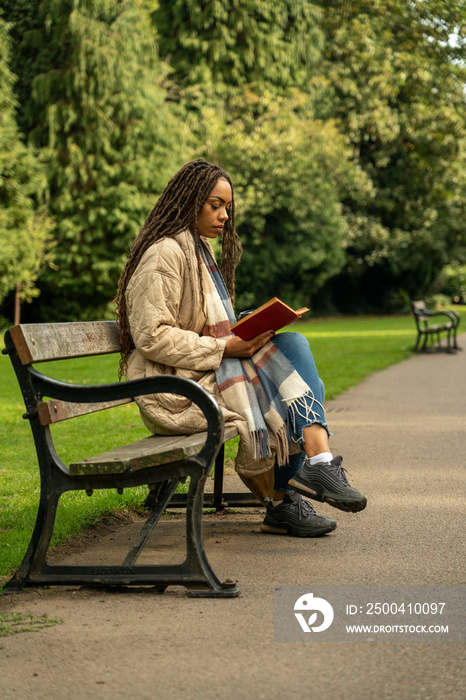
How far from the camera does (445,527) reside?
14.7ft

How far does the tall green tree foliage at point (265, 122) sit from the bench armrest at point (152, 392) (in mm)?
27032

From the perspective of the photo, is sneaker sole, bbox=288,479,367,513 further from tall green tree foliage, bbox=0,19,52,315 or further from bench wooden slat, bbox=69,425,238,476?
tall green tree foliage, bbox=0,19,52,315

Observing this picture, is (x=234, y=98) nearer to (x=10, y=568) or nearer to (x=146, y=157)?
(x=146, y=157)

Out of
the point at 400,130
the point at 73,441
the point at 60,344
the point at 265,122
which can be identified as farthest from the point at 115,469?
the point at 400,130

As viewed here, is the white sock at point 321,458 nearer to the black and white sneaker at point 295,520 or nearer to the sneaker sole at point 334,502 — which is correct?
the sneaker sole at point 334,502

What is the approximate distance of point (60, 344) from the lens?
3.87 m

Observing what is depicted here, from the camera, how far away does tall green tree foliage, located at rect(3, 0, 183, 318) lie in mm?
24578

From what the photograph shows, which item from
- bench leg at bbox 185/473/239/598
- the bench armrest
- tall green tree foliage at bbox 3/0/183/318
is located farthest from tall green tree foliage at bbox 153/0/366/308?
bench leg at bbox 185/473/239/598

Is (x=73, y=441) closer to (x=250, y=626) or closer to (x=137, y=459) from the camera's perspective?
(x=137, y=459)

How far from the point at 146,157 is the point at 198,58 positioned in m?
8.15

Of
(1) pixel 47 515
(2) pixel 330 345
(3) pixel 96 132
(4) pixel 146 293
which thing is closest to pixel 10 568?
(1) pixel 47 515

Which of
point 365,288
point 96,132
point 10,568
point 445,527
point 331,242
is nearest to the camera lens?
point 10,568

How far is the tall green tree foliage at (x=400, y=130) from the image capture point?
1221 inches

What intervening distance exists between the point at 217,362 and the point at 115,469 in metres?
0.89
